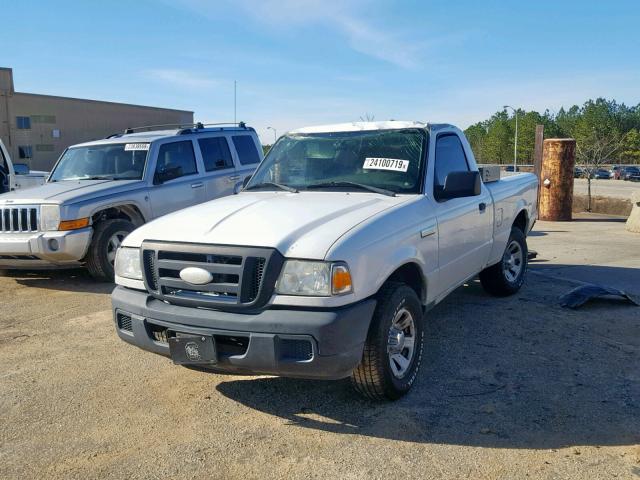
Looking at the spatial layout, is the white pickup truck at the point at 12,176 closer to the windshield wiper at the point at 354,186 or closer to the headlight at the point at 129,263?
the headlight at the point at 129,263

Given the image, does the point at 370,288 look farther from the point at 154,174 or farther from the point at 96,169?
the point at 96,169

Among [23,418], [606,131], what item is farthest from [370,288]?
[606,131]

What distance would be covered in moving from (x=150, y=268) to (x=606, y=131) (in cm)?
9217

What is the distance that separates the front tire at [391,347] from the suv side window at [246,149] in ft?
20.1

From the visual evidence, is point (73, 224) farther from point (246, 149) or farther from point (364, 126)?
point (364, 126)

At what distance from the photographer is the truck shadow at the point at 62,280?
7.35 meters

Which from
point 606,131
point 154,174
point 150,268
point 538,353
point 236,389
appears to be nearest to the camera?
point 150,268

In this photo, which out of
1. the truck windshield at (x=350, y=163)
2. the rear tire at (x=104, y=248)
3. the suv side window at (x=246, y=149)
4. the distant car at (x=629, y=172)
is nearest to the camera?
the truck windshield at (x=350, y=163)

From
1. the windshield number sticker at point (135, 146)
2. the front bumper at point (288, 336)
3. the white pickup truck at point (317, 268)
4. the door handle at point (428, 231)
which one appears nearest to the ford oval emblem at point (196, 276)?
the white pickup truck at point (317, 268)

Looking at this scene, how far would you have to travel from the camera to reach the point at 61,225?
6.93m

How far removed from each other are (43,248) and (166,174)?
1974mm

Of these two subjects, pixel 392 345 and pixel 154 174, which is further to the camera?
pixel 154 174

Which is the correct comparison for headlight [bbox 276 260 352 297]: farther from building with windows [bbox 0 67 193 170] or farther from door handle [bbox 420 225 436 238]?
building with windows [bbox 0 67 193 170]

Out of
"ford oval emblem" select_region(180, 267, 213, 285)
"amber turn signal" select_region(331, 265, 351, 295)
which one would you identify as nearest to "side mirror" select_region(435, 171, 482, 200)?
"amber turn signal" select_region(331, 265, 351, 295)
